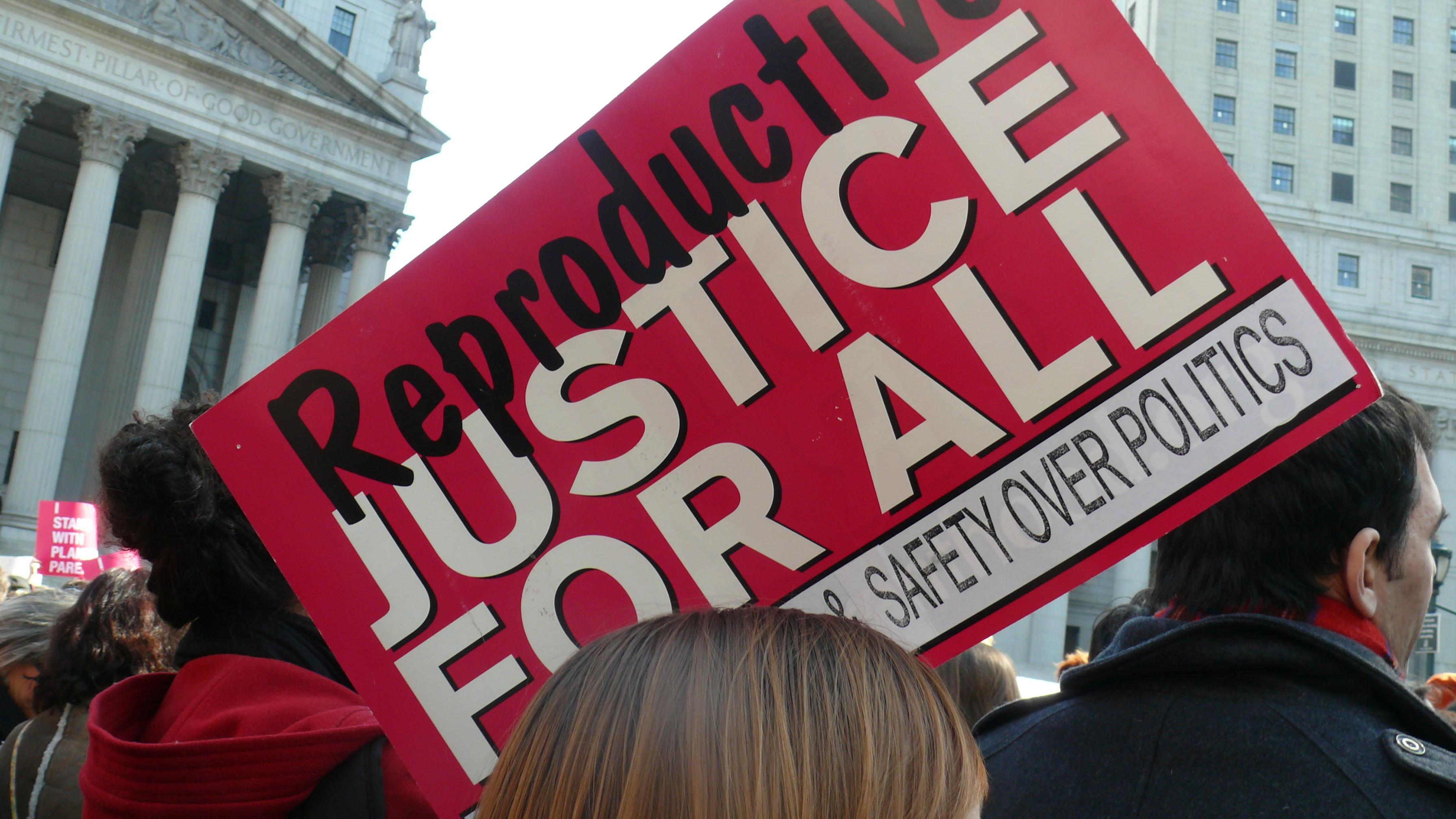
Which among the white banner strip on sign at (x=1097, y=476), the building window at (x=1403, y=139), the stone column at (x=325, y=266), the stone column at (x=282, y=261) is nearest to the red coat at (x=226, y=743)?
the white banner strip on sign at (x=1097, y=476)

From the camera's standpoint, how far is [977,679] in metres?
4.49

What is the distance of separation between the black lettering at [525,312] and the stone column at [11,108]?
29.7 meters

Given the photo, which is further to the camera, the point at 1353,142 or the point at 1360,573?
the point at 1353,142

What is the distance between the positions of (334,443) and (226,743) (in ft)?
2.07

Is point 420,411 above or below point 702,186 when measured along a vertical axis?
below

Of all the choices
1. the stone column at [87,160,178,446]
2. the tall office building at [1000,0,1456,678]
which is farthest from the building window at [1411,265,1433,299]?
the stone column at [87,160,178,446]

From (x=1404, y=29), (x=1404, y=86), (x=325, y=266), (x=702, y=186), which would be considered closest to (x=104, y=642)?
(x=702, y=186)

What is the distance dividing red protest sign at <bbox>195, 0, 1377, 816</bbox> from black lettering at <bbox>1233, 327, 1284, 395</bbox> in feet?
0.05

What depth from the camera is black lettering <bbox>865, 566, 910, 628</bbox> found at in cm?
204

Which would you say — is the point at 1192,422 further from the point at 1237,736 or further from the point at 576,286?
the point at 576,286

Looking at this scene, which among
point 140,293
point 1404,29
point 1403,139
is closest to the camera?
point 140,293

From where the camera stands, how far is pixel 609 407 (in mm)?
2234

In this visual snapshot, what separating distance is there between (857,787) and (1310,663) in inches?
37.5

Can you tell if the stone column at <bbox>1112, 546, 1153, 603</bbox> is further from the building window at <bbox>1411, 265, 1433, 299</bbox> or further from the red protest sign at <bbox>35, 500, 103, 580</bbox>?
the red protest sign at <bbox>35, 500, 103, 580</bbox>
